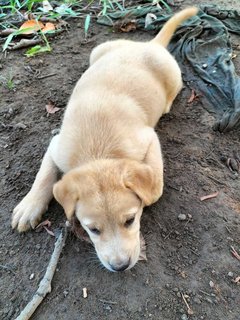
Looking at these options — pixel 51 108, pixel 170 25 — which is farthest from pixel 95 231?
pixel 170 25

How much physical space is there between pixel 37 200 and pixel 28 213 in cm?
16

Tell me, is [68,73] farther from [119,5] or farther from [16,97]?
[119,5]

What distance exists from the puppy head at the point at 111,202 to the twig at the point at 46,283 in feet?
1.69

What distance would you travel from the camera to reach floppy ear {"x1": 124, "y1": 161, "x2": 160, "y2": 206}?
337 cm

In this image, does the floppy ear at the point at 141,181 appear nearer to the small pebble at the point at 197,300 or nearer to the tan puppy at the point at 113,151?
the tan puppy at the point at 113,151

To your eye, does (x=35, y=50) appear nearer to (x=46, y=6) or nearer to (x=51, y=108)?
(x=46, y=6)

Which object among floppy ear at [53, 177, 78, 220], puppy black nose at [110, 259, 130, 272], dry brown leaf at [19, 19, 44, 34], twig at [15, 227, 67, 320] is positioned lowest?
twig at [15, 227, 67, 320]

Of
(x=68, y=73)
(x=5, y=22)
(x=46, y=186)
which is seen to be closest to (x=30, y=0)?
(x=5, y=22)

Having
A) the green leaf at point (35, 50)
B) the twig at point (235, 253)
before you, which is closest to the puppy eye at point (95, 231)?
the twig at point (235, 253)

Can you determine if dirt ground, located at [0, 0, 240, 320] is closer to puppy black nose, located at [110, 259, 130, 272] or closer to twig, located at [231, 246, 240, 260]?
twig, located at [231, 246, 240, 260]

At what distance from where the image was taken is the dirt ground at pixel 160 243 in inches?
137

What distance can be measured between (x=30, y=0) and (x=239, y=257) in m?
5.53

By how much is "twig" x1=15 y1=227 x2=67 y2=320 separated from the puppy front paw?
0.32 metres

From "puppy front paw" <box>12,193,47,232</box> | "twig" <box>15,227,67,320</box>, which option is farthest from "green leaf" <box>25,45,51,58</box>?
"twig" <box>15,227,67,320</box>
